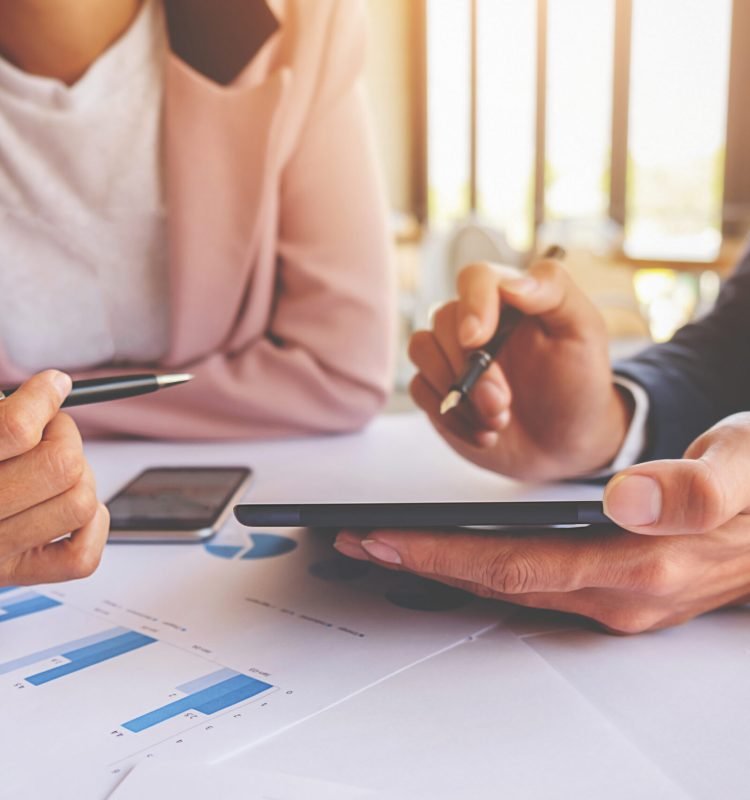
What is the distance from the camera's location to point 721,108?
17.4ft

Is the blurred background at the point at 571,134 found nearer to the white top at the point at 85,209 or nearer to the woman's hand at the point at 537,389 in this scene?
the white top at the point at 85,209

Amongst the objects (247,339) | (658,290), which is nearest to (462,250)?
(658,290)

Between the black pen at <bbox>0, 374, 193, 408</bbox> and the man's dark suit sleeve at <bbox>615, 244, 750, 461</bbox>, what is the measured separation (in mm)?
404

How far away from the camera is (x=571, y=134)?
6141mm

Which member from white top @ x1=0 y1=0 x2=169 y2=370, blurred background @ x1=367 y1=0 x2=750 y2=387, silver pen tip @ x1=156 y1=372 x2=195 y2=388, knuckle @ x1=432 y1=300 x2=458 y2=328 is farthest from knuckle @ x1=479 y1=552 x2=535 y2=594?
blurred background @ x1=367 y1=0 x2=750 y2=387

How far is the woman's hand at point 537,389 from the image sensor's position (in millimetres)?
681


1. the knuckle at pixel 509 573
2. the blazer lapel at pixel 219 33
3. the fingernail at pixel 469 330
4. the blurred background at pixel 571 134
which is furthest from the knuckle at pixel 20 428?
the blurred background at pixel 571 134

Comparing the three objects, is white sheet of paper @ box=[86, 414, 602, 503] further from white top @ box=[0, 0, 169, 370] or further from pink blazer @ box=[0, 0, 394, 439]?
white top @ box=[0, 0, 169, 370]

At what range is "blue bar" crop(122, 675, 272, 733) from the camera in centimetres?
36

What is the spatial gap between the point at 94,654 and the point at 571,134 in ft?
20.4

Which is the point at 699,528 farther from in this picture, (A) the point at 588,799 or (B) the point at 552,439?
(B) the point at 552,439

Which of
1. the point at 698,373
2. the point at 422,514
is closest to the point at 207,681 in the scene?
the point at 422,514

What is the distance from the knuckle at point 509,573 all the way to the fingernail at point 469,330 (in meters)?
0.24

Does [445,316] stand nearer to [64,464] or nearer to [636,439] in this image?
[636,439]
